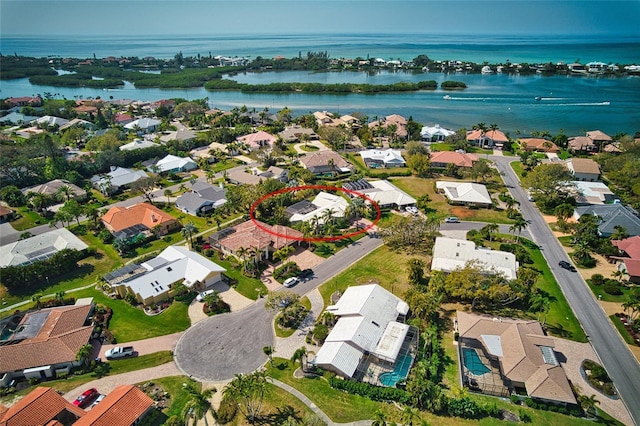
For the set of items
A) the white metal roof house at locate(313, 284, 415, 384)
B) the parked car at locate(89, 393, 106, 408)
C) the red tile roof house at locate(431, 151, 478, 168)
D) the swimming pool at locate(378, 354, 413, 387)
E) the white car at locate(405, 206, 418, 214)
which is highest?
the red tile roof house at locate(431, 151, 478, 168)

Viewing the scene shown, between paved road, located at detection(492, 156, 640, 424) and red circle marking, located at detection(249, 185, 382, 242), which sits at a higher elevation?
red circle marking, located at detection(249, 185, 382, 242)

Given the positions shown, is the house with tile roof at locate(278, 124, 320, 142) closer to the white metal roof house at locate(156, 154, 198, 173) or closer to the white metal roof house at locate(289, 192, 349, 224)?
the white metal roof house at locate(156, 154, 198, 173)

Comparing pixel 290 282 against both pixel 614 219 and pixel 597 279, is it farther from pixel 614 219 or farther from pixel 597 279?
pixel 614 219

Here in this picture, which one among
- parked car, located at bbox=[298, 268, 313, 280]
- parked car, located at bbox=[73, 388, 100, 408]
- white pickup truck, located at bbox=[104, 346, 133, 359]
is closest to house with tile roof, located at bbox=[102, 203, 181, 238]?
white pickup truck, located at bbox=[104, 346, 133, 359]

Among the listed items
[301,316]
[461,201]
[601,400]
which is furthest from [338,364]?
[461,201]

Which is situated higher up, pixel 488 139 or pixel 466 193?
pixel 488 139

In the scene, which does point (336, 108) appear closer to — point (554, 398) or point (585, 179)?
point (585, 179)

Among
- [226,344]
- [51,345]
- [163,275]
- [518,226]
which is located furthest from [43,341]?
[518,226]
